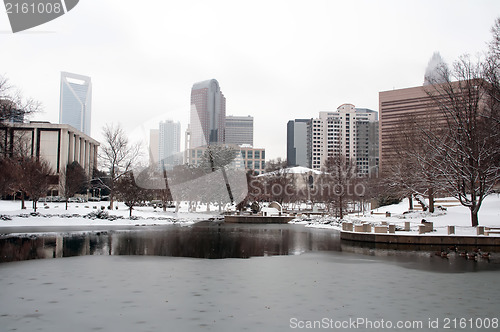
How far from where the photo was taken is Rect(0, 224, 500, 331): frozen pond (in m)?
8.34

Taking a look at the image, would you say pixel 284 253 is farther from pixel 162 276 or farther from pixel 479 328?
pixel 479 328

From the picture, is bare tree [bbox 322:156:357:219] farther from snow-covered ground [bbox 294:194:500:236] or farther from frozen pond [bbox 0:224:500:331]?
frozen pond [bbox 0:224:500:331]

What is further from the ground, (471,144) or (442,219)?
(471,144)

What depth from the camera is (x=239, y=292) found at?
11.0 m

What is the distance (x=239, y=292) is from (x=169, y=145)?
186 ft

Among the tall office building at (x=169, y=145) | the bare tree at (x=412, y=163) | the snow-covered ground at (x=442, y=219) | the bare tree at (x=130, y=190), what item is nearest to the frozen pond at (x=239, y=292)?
the snow-covered ground at (x=442, y=219)

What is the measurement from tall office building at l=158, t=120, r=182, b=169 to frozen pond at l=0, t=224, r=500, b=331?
43339mm

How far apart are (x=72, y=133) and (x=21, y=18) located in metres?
78.8

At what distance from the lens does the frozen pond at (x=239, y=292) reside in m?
8.34

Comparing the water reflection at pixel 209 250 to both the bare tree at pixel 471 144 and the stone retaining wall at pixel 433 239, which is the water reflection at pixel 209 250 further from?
the bare tree at pixel 471 144

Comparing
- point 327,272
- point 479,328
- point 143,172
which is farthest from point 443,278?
point 143,172

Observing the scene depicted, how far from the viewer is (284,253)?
2003 cm

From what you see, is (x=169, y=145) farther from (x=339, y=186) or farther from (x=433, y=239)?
(x=433, y=239)

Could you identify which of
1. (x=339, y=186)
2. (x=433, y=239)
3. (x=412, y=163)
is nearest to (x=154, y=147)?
(x=339, y=186)
